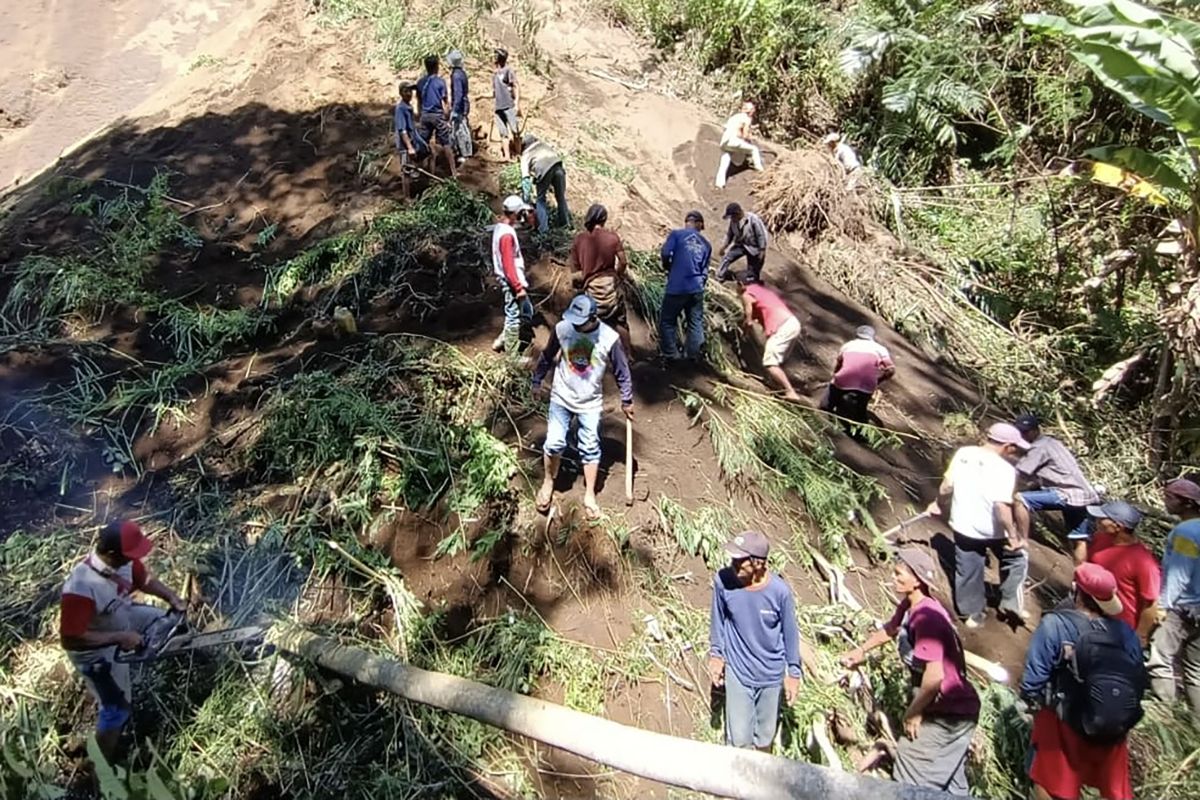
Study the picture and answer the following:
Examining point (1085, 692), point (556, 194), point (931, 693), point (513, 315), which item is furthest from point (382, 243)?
point (1085, 692)

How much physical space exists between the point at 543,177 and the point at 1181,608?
22.0ft

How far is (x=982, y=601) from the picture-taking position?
6.54m

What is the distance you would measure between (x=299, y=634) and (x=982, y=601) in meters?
4.98

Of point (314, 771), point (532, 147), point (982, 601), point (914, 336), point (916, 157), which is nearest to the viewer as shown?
point (314, 771)

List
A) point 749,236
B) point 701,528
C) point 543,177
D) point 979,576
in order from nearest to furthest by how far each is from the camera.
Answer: point 979,576 < point 701,528 < point 543,177 < point 749,236

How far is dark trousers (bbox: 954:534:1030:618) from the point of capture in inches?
251

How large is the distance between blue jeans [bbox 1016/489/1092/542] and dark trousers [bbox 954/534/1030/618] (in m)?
Result: 0.70

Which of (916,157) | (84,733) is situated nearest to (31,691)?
(84,733)

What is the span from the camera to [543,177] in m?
8.99

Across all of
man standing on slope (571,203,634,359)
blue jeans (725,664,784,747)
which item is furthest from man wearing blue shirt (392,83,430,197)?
blue jeans (725,664,784,747)

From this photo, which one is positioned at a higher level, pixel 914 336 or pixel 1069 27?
pixel 1069 27

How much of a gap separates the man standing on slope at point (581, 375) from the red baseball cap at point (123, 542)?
8.69ft

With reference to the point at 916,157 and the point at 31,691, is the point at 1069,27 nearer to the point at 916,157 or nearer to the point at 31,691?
the point at 916,157

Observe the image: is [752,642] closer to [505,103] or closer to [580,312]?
[580,312]
